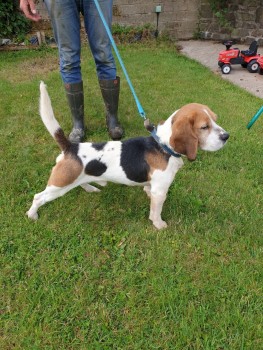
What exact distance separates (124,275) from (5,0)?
8.08m

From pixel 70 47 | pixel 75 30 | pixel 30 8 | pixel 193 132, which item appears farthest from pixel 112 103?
pixel 193 132

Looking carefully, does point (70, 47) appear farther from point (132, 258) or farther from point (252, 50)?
point (252, 50)

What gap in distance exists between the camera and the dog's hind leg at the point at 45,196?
2.89 meters

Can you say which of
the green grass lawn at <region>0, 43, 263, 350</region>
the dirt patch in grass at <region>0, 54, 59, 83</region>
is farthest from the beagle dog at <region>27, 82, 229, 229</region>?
the dirt patch in grass at <region>0, 54, 59, 83</region>

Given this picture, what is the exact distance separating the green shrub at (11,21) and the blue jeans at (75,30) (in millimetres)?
5219

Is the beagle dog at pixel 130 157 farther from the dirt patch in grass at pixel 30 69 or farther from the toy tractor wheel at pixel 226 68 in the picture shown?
the toy tractor wheel at pixel 226 68

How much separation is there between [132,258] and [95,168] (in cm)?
84

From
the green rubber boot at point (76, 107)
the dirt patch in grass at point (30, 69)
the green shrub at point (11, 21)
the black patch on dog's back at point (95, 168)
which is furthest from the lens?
the green shrub at point (11, 21)

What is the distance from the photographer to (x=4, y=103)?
5.55 m

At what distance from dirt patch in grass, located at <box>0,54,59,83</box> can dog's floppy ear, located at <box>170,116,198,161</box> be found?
495 centimetres

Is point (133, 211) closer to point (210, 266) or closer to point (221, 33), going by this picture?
point (210, 266)

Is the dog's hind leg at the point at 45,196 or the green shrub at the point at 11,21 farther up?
the green shrub at the point at 11,21

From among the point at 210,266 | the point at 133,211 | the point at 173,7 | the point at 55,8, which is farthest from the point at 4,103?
the point at 173,7

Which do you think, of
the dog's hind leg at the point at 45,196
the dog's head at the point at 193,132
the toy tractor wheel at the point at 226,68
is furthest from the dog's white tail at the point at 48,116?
the toy tractor wheel at the point at 226,68
